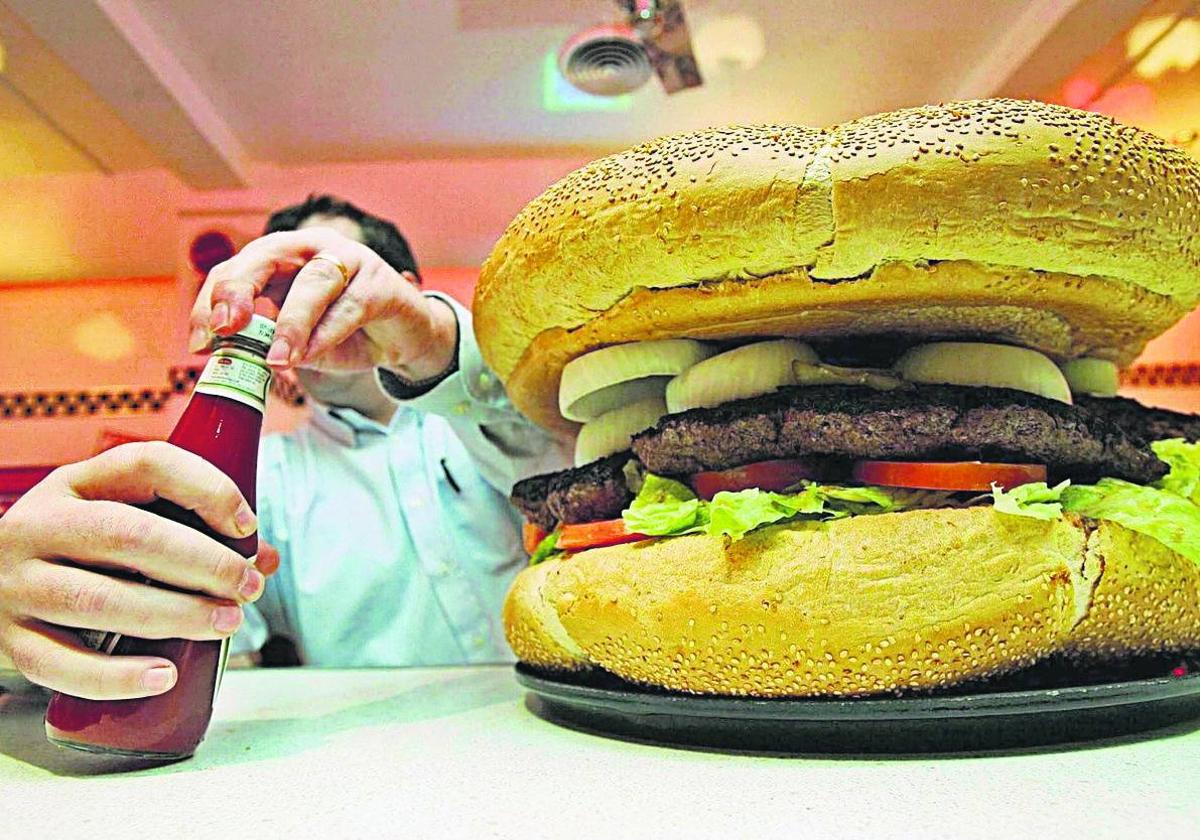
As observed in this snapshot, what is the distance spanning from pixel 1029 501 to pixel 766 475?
0.74ft

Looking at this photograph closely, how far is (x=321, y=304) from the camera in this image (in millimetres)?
885

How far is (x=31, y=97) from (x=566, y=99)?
1651 mm

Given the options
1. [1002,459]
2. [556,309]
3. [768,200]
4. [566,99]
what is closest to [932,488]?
[1002,459]

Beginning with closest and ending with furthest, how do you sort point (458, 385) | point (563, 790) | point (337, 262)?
point (563, 790) < point (337, 262) < point (458, 385)

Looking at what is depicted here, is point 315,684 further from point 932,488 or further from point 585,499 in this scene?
point 932,488

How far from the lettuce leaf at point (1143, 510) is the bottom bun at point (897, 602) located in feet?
0.05

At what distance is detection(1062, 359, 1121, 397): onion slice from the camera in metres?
0.96

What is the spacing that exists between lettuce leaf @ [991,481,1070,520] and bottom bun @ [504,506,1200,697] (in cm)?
2

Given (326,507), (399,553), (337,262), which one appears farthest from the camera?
(326,507)

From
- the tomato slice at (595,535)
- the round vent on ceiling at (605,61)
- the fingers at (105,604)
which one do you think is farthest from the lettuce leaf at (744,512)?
the round vent on ceiling at (605,61)

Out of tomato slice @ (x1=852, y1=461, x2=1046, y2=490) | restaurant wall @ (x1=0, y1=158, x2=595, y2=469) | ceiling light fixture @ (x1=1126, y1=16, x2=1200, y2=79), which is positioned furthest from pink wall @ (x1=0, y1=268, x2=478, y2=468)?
ceiling light fixture @ (x1=1126, y1=16, x2=1200, y2=79)

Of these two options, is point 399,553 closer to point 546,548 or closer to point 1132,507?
point 546,548

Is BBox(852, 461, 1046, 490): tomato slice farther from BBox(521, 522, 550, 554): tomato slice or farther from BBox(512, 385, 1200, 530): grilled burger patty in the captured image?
BBox(521, 522, 550, 554): tomato slice

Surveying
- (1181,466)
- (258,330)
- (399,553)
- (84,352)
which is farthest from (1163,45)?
(84,352)
